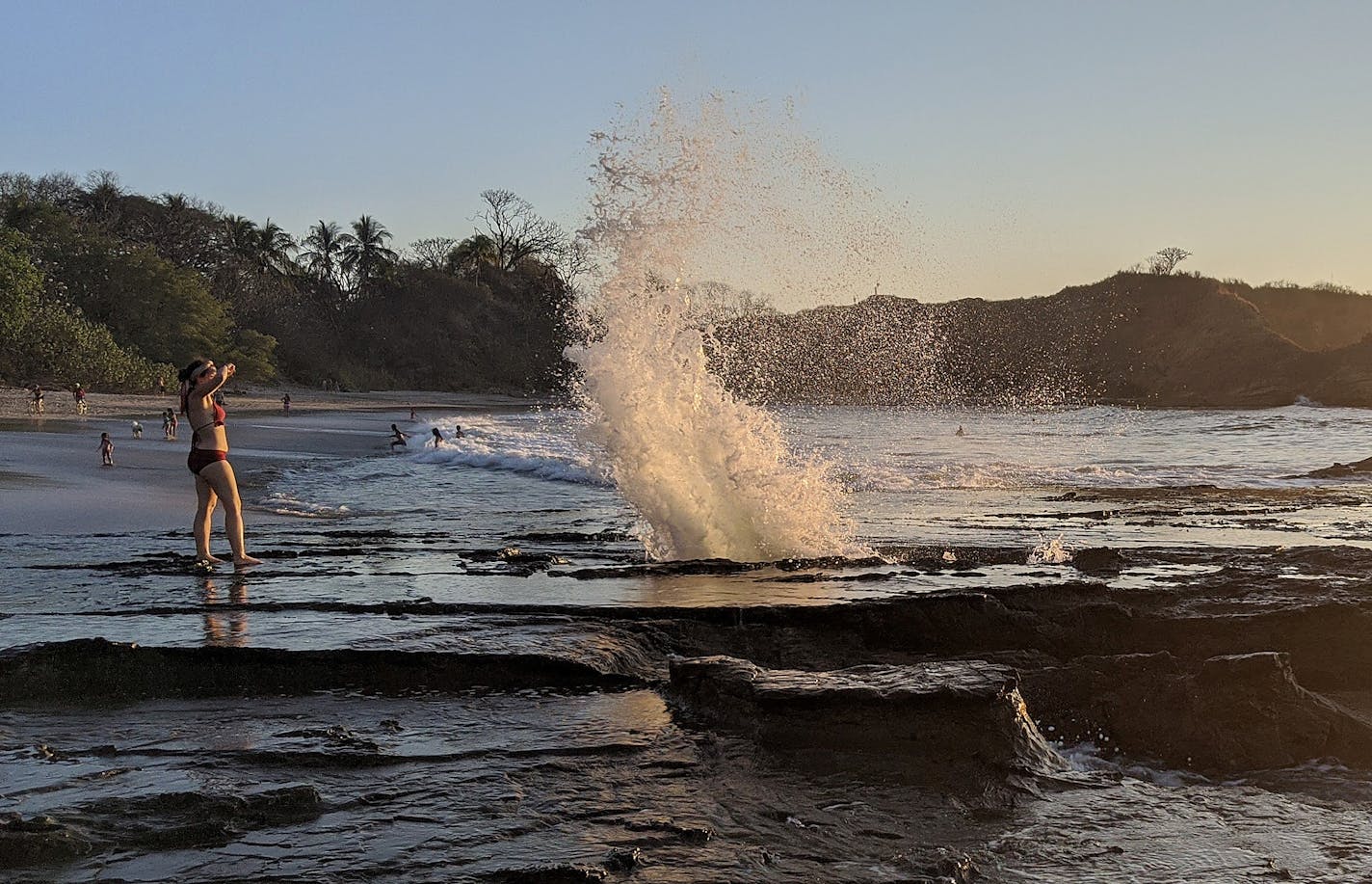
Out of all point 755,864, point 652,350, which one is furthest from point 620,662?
point 652,350

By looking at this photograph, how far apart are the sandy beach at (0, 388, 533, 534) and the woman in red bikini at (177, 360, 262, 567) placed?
3443 millimetres

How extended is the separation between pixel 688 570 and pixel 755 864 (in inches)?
202

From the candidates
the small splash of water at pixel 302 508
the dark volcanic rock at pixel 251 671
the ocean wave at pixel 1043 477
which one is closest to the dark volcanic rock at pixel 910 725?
the dark volcanic rock at pixel 251 671

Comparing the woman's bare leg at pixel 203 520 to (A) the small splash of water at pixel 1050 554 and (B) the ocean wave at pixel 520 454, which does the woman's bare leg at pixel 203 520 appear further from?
(A) the small splash of water at pixel 1050 554

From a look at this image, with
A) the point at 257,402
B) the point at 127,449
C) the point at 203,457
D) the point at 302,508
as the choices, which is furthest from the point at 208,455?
the point at 257,402

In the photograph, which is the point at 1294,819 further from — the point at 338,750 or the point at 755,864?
the point at 338,750

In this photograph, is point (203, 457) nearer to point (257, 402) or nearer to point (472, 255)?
point (257, 402)

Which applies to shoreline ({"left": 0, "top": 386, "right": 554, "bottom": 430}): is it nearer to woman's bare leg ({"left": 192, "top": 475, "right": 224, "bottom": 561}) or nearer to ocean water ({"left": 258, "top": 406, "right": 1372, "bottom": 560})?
ocean water ({"left": 258, "top": 406, "right": 1372, "bottom": 560})

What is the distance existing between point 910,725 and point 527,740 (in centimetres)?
153

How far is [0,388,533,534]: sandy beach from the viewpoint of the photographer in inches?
523

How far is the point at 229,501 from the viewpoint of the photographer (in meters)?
8.88

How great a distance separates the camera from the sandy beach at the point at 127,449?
13297 millimetres

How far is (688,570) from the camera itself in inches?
331

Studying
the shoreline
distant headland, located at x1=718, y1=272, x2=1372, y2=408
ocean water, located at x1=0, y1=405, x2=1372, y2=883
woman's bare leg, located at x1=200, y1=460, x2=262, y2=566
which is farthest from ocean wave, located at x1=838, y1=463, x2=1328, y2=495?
distant headland, located at x1=718, y1=272, x2=1372, y2=408
